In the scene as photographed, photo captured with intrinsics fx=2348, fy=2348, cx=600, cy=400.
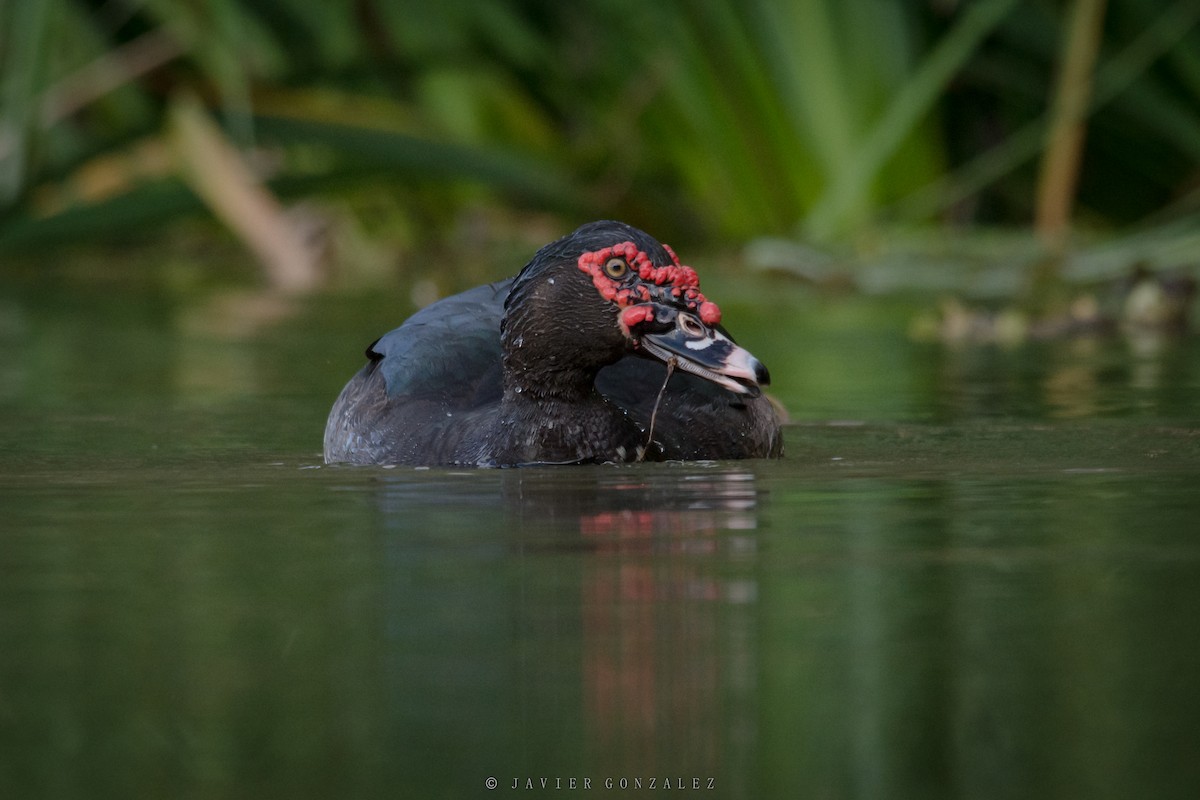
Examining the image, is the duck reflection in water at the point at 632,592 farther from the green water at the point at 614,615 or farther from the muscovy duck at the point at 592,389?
the muscovy duck at the point at 592,389

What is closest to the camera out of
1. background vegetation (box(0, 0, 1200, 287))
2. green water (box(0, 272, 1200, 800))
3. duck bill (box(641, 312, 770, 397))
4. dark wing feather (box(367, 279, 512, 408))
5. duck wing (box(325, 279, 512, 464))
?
green water (box(0, 272, 1200, 800))

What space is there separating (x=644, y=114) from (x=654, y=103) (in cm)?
12

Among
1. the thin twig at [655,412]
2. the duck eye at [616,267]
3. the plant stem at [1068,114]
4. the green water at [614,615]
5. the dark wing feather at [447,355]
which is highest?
the plant stem at [1068,114]

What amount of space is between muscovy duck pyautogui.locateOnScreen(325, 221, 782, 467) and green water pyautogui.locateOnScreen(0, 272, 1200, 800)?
17 centimetres

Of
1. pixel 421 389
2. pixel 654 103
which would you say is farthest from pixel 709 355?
pixel 654 103

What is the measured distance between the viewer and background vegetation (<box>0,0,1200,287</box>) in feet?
39.8

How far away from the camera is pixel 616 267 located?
668cm

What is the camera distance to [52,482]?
252 inches

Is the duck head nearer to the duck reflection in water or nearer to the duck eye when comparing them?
the duck eye

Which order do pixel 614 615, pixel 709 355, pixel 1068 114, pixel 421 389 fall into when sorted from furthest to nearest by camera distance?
1. pixel 1068 114
2. pixel 421 389
3. pixel 709 355
4. pixel 614 615

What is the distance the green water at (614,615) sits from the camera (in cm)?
344

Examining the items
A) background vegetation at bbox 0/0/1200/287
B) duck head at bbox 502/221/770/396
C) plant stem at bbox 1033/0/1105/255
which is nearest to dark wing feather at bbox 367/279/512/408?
duck head at bbox 502/221/770/396

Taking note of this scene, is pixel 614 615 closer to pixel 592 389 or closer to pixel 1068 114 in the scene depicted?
pixel 592 389

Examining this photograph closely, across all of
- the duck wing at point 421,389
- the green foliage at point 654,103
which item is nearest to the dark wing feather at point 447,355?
the duck wing at point 421,389
